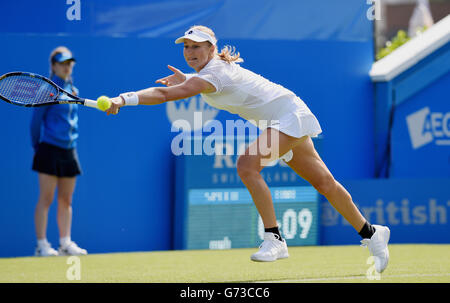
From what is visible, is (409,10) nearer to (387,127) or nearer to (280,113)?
(387,127)

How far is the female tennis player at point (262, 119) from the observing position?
5.25 m

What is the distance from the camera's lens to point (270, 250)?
5.32 m

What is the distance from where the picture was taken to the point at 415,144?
9.32 m

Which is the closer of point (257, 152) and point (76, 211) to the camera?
point (257, 152)

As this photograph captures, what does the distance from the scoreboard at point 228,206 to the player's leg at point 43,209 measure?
1310 mm

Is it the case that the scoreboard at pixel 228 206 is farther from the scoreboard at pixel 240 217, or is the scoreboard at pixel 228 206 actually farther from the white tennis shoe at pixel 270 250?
the white tennis shoe at pixel 270 250

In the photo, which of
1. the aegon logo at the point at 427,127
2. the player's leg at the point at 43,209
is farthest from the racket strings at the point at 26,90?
the aegon logo at the point at 427,127

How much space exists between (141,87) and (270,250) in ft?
10.9

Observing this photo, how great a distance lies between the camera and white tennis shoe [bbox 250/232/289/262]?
526cm

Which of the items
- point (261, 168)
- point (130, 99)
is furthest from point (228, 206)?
point (130, 99)
